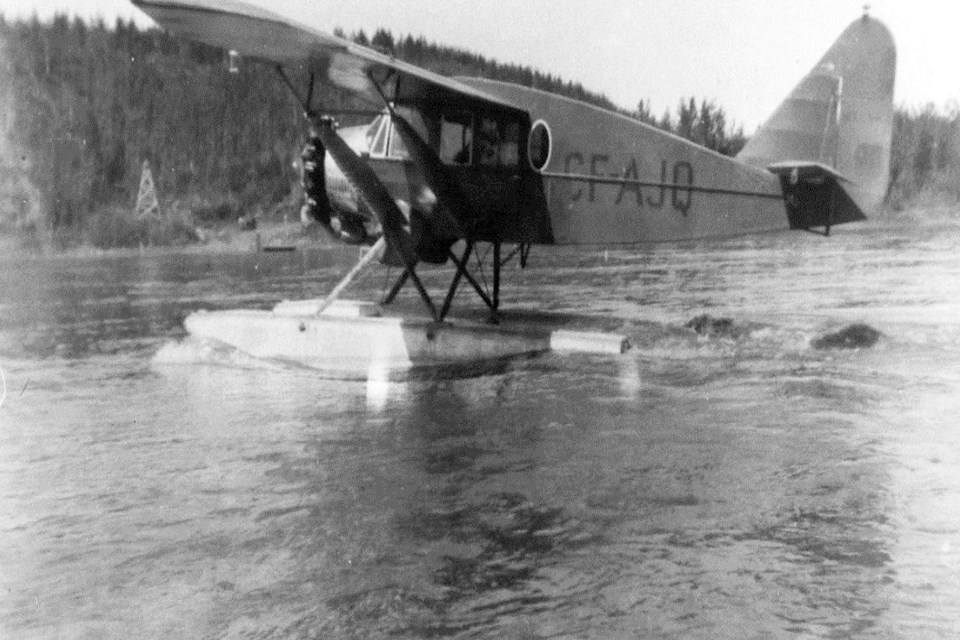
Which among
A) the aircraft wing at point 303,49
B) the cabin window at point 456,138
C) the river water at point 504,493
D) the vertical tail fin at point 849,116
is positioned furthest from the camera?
the vertical tail fin at point 849,116

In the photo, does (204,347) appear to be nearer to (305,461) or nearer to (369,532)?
(305,461)

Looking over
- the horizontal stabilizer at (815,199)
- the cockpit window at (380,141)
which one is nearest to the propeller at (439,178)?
the cockpit window at (380,141)

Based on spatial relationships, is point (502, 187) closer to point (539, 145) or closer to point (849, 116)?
point (539, 145)

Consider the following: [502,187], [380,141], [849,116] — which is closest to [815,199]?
[849,116]

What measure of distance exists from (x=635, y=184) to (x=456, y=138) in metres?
2.13

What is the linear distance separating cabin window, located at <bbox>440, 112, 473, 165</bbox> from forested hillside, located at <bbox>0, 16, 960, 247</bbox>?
3380 cm

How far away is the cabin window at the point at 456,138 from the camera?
11.8 m

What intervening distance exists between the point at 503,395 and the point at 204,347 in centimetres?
446

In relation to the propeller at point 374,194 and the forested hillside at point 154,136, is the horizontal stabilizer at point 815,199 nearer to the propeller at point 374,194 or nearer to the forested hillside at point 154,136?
the propeller at point 374,194

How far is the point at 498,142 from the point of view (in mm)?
11852

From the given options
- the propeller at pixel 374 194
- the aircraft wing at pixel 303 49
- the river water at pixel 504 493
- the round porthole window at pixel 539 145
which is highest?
the aircraft wing at pixel 303 49

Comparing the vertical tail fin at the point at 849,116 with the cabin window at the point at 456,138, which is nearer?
the cabin window at the point at 456,138

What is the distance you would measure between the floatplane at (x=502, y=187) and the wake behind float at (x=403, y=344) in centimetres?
2

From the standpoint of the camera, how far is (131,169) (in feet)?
176
